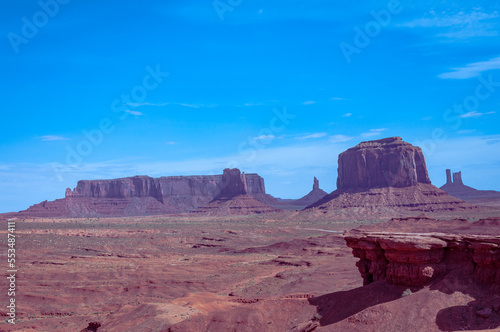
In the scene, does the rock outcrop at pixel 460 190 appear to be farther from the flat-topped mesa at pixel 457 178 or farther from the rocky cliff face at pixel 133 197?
the rocky cliff face at pixel 133 197

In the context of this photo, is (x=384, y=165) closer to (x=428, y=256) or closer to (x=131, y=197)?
(x=131, y=197)

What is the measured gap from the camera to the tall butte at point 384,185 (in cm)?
10762

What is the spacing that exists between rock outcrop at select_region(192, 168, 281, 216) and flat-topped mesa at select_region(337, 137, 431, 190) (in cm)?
3226

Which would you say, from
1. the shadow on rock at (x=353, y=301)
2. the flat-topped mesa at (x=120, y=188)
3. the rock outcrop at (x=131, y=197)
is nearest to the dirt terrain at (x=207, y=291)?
the shadow on rock at (x=353, y=301)

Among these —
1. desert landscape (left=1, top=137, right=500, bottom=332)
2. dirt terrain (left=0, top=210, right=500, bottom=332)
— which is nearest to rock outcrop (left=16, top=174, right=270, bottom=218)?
desert landscape (left=1, top=137, right=500, bottom=332)

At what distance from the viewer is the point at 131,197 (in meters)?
185

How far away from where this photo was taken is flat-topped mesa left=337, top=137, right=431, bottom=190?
118m

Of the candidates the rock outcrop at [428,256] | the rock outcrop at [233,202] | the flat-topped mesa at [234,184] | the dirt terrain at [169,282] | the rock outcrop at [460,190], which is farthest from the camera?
the rock outcrop at [460,190]

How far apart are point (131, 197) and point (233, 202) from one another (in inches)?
1979

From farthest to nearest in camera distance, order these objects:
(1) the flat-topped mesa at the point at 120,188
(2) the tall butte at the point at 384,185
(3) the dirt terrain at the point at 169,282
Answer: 1. (1) the flat-topped mesa at the point at 120,188
2. (2) the tall butte at the point at 384,185
3. (3) the dirt terrain at the point at 169,282

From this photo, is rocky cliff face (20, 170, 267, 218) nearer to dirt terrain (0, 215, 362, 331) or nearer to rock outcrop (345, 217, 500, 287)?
dirt terrain (0, 215, 362, 331)

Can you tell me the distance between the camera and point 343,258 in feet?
143

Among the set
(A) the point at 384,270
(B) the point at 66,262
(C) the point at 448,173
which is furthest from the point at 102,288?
(C) the point at 448,173

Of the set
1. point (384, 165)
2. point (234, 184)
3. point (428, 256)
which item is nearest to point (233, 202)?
point (234, 184)
